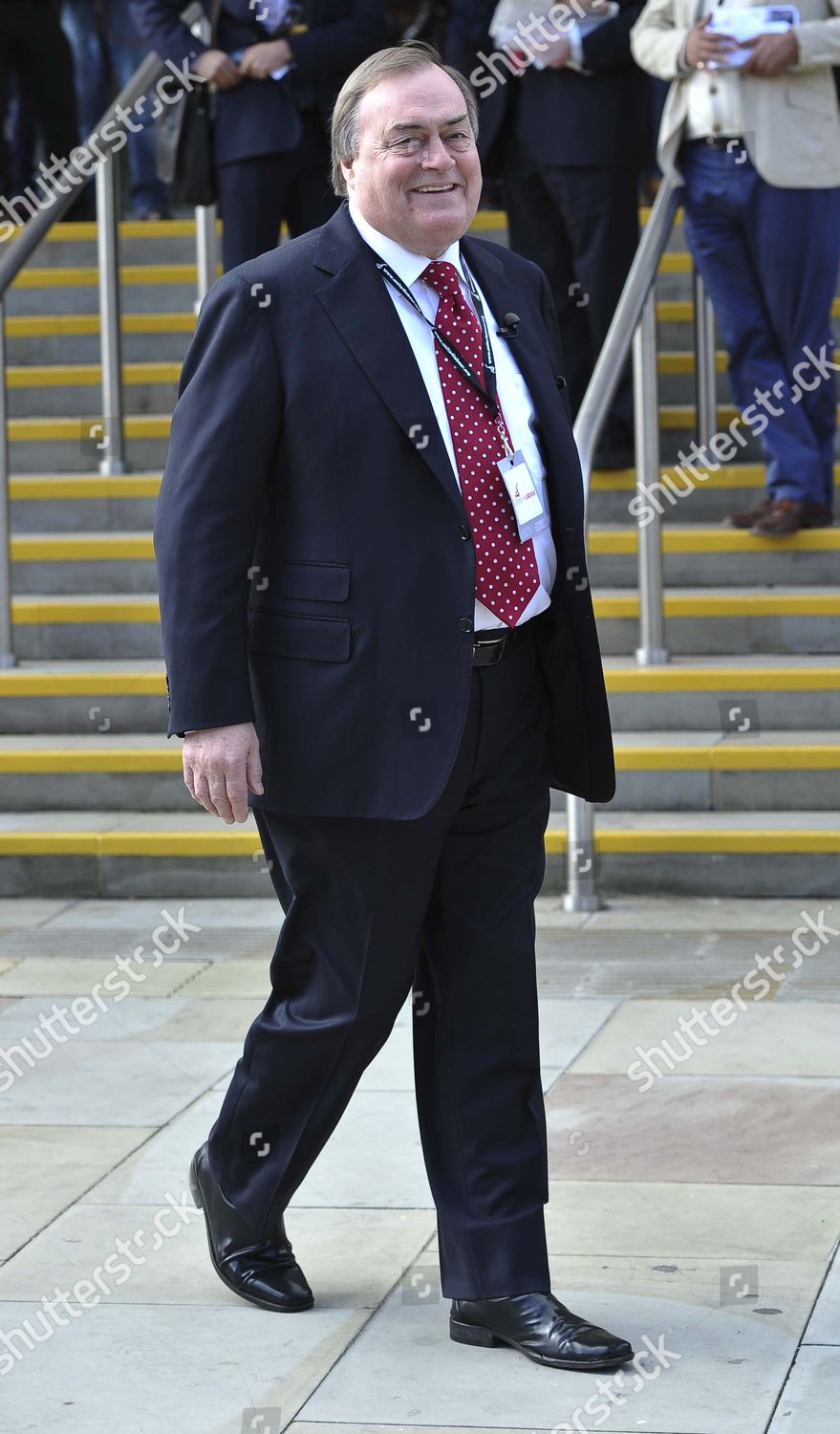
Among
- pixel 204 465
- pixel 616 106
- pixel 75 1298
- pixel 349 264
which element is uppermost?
pixel 616 106

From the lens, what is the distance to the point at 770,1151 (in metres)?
4.05

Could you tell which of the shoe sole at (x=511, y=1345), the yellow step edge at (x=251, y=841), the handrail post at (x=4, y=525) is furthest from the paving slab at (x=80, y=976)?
the shoe sole at (x=511, y=1345)

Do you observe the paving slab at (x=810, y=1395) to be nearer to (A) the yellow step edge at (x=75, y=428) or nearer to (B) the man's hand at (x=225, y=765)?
(B) the man's hand at (x=225, y=765)

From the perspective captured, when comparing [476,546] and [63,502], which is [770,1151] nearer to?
[476,546]

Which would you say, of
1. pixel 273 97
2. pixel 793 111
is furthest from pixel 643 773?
pixel 273 97

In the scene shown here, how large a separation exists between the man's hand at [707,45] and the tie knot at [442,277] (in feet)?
10.8

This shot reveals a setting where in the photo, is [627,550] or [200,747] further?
[627,550]

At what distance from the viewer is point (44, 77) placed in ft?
29.6

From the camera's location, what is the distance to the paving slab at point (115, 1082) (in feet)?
14.4

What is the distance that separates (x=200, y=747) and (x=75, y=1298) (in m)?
0.91

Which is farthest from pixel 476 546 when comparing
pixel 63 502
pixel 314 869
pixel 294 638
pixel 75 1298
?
pixel 63 502

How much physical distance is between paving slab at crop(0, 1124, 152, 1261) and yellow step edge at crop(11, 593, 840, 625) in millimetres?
2755

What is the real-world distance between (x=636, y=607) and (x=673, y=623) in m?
0.12

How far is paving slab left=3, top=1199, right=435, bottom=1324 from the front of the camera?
3.52m
